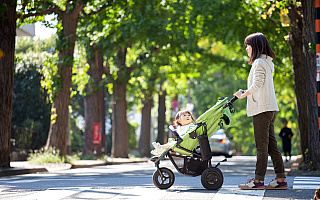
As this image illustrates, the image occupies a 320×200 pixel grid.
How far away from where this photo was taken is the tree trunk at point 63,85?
19234mm

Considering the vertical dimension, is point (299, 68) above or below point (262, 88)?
above

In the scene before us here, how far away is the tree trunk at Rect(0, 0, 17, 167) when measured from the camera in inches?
587

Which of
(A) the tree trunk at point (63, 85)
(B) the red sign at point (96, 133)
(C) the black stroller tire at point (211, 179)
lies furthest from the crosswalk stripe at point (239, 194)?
(B) the red sign at point (96, 133)

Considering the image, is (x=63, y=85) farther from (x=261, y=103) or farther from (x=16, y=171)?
(x=261, y=103)

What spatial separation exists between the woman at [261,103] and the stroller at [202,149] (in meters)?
0.42

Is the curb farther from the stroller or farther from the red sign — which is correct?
the red sign

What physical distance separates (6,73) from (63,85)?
433cm

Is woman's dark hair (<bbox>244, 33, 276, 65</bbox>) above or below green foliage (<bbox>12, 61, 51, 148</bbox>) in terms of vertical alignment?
below

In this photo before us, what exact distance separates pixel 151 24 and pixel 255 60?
57.2ft

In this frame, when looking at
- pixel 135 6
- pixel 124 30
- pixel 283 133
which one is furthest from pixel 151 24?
pixel 283 133

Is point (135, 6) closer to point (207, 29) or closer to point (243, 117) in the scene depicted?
point (207, 29)

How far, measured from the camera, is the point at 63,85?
19.4m

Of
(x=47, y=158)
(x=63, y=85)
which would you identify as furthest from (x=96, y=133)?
(x=47, y=158)

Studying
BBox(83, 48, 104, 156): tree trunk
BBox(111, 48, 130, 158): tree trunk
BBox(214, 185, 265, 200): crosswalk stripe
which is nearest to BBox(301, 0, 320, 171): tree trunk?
BBox(214, 185, 265, 200): crosswalk stripe
